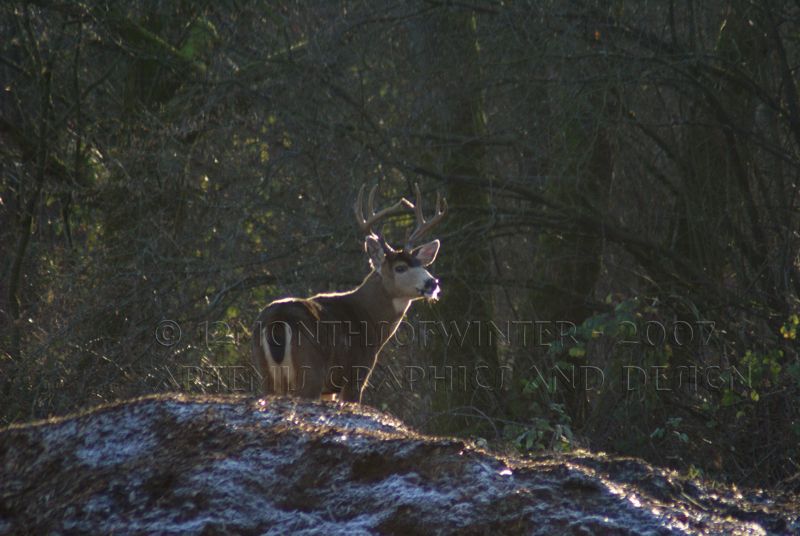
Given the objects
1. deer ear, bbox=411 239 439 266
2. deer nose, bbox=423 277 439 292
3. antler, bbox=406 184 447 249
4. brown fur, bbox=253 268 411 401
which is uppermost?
antler, bbox=406 184 447 249

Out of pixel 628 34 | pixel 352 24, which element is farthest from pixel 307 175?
pixel 628 34

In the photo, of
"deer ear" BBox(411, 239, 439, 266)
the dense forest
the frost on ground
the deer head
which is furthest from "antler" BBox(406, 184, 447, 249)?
the frost on ground


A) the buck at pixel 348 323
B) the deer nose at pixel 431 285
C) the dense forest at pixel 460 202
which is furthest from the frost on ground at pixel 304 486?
the deer nose at pixel 431 285

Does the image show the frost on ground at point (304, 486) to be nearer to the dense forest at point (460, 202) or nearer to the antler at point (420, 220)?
the dense forest at point (460, 202)

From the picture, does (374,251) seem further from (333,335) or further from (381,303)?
(333,335)

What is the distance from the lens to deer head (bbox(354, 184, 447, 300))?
9727 mm

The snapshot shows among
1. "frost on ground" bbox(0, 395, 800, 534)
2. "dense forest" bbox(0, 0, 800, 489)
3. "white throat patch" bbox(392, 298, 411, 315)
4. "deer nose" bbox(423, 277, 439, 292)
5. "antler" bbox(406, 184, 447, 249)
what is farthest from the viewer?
"white throat patch" bbox(392, 298, 411, 315)

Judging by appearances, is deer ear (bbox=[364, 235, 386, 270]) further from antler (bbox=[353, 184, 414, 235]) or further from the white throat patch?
the white throat patch

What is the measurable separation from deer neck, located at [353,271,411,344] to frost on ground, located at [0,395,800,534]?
5628 mm

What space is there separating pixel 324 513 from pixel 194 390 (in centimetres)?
650

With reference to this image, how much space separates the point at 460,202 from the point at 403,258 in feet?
5.13

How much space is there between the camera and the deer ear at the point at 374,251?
9.72 m

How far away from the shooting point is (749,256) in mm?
9758

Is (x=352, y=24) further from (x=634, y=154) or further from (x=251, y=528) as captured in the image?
(x=251, y=528)
